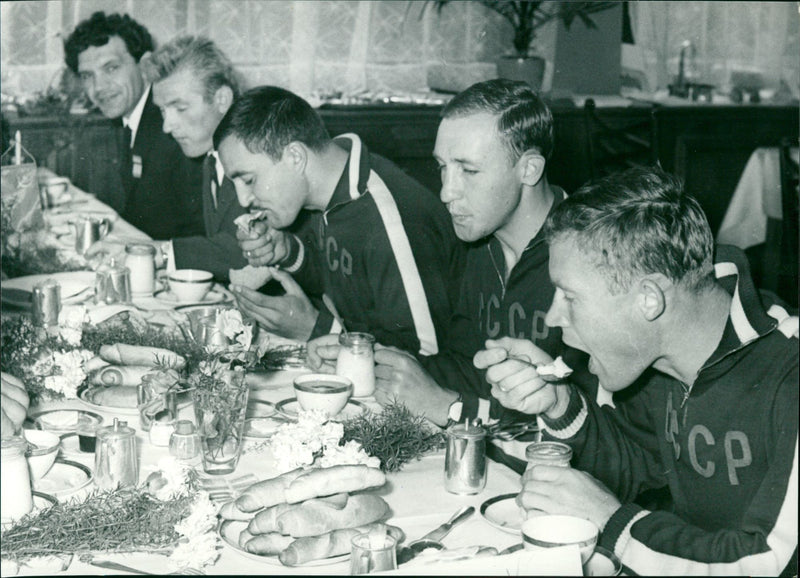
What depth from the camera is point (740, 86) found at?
6074 millimetres

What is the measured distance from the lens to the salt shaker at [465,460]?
154 cm

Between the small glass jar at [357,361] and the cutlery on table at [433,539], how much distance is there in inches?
25.3

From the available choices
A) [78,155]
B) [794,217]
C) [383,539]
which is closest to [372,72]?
[78,155]

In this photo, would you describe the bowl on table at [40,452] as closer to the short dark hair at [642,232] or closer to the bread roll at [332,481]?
the bread roll at [332,481]

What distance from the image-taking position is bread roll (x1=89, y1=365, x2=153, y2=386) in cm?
203

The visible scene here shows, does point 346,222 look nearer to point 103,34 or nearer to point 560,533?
point 560,533

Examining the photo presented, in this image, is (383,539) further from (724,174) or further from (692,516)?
(724,174)

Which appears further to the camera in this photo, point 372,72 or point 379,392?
point 372,72

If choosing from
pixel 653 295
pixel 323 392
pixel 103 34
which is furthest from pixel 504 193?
pixel 103 34

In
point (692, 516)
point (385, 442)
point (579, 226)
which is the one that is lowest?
point (692, 516)

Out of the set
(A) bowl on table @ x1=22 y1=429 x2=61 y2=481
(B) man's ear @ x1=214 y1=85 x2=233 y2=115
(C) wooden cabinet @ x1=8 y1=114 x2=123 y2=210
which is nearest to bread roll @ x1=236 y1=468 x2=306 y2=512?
(A) bowl on table @ x1=22 y1=429 x2=61 y2=481

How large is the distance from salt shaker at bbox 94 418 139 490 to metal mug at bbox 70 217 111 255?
2025 millimetres

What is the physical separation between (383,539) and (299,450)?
276 mm

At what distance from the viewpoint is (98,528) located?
133 cm
